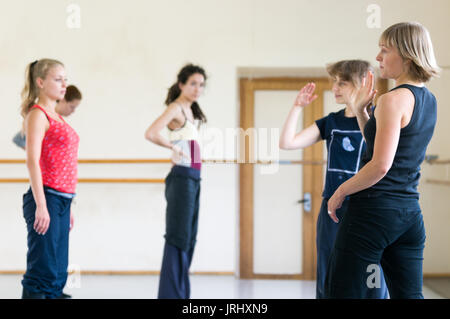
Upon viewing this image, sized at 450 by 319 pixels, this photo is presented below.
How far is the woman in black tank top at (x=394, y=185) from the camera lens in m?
1.03

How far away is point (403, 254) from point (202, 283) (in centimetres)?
164

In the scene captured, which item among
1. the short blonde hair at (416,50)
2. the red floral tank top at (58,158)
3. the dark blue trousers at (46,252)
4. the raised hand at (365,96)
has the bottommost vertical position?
the dark blue trousers at (46,252)

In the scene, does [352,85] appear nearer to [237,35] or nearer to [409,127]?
[409,127]

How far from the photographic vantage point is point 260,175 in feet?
9.28

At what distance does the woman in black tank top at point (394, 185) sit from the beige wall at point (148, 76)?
1.21 metres

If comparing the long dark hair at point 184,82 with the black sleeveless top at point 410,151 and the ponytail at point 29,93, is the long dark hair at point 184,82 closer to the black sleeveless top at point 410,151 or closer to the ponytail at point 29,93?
the ponytail at point 29,93

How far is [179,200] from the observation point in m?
1.96

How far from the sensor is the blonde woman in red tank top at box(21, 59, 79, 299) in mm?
1495

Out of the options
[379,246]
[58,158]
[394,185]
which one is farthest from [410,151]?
[58,158]

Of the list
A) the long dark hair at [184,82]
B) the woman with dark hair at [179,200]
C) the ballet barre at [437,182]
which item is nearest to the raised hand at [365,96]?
the woman with dark hair at [179,200]

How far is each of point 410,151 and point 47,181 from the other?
1.09 metres

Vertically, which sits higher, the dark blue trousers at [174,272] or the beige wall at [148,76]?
the beige wall at [148,76]

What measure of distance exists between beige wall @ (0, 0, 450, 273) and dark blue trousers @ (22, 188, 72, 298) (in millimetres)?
1078
